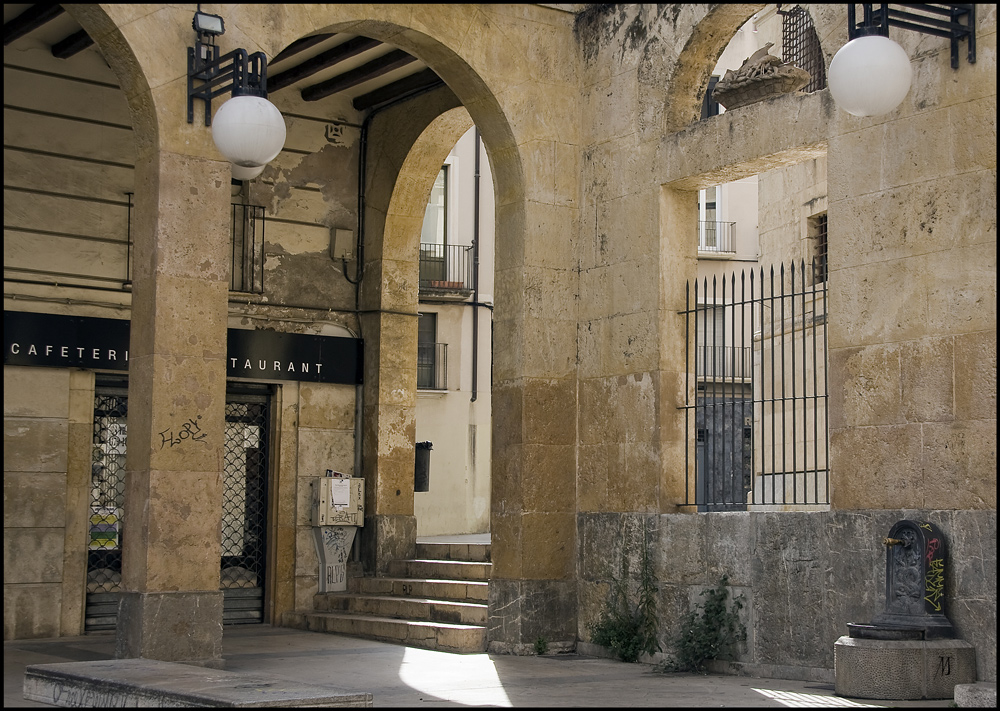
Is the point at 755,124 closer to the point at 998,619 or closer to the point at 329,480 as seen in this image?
the point at 998,619

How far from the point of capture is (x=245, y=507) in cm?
1334

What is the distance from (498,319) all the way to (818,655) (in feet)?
13.3

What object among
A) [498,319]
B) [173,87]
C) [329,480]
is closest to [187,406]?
[173,87]

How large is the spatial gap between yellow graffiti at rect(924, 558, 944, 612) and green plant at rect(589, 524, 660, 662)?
261cm

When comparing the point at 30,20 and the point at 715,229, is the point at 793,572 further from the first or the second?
the point at 715,229

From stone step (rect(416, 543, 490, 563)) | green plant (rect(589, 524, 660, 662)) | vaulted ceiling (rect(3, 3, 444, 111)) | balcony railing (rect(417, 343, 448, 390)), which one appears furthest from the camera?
balcony railing (rect(417, 343, 448, 390))

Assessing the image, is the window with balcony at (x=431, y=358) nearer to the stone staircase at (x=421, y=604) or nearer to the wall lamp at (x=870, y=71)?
the stone staircase at (x=421, y=604)

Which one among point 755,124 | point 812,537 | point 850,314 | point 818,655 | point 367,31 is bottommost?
point 818,655

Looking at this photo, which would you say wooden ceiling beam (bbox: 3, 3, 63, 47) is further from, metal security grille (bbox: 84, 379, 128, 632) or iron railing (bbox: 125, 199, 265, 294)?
metal security grille (bbox: 84, 379, 128, 632)

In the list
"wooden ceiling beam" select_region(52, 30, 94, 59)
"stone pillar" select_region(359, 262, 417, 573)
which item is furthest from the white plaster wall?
"wooden ceiling beam" select_region(52, 30, 94, 59)

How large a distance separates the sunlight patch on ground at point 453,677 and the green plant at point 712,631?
146 cm

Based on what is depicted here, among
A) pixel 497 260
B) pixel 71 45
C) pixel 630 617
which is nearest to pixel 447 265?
pixel 71 45

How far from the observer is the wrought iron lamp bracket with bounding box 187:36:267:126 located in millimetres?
9023

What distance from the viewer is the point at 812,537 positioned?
9.03 metres
